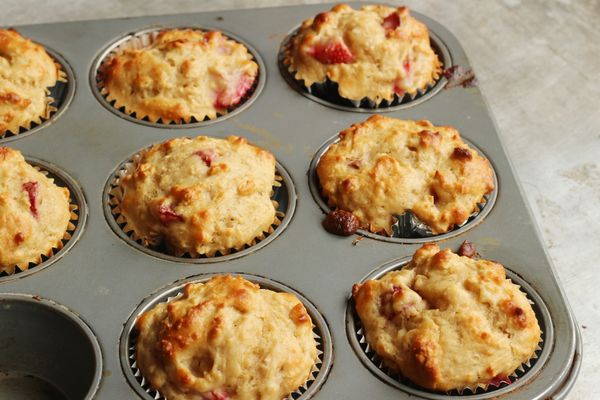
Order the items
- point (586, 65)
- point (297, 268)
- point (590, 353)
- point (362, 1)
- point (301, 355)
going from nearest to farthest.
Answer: point (301, 355) → point (297, 268) → point (590, 353) → point (362, 1) → point (586, 65)

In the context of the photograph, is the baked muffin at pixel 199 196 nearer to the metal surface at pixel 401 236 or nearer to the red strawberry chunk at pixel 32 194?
the metal surface at pixel 401 236

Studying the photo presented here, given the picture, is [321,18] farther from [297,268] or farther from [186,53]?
[297,268]

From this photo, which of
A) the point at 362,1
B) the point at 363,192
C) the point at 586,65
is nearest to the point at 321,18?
the point at 362,1

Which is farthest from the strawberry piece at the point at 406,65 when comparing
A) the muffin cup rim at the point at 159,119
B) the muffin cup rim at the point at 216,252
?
the muffin cup rim at the point at 216,252

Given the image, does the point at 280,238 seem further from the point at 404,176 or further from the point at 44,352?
the point at 44,352

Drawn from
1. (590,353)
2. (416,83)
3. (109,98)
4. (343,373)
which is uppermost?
(109,98)
